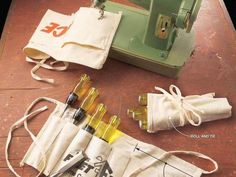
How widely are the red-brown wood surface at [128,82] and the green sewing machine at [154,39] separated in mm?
48

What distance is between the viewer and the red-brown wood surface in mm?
781

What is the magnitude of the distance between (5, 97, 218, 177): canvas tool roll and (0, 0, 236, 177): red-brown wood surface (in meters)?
0.02

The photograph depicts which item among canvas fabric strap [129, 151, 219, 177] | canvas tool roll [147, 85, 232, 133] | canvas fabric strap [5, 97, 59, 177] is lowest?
canvas fabric strap [5, 97, 59, 177]

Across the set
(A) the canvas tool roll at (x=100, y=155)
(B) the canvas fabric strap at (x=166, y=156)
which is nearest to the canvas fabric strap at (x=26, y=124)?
(A) the canvas tool roll at (x=100, y=155)

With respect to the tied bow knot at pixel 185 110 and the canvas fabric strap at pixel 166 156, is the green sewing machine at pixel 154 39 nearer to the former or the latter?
the tied bow knot at pixel 185 110

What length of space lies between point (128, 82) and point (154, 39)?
13 cm

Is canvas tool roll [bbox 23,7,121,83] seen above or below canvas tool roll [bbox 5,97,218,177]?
above

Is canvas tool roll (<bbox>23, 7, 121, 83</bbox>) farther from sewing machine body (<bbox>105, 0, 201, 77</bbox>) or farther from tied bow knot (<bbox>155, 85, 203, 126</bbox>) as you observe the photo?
tied bow knot (<bbox>155, 85, 203, 126</bbox>)

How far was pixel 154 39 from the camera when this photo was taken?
854mm

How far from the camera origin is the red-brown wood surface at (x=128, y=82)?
781 millimetres

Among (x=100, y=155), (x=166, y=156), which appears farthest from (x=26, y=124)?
(x=166, y=156)

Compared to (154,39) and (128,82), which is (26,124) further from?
(154,39)

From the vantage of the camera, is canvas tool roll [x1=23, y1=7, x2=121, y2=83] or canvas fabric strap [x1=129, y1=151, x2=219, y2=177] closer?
canvas fabric strap [x1=129, y1=151, x2=219, y2=177]

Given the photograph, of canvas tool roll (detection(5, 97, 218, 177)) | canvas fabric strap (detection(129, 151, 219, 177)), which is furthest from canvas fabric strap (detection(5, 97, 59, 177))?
canvas fabric strap (detection(129, 151, 219, 177))
